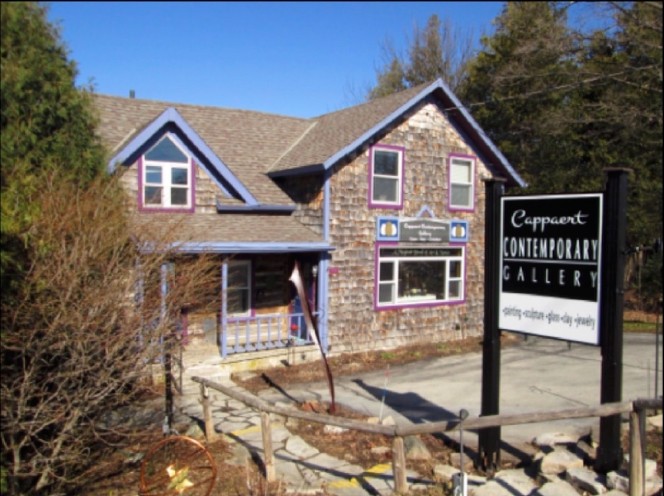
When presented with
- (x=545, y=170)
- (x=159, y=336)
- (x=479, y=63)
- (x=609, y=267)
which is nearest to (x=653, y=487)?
(x=609, y=267)

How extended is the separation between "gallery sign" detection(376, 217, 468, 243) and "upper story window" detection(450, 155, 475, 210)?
1.89 ft

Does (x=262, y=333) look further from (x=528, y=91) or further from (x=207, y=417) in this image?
(x=528, y=91)

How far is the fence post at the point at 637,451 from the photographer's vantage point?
546 centimetres

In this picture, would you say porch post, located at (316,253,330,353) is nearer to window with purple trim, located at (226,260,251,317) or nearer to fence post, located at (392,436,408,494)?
window with purple trim, located at (226,260,251,317)

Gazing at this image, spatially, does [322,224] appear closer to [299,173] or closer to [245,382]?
[299,173]

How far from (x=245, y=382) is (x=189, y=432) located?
3.89 metres

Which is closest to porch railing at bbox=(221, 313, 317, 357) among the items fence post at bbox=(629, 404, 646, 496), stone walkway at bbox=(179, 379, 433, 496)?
stone walkway at bbox=(179, 379, 433, 496)

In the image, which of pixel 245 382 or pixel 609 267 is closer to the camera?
pixel 609 267

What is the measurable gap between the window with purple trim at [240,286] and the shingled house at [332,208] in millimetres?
26

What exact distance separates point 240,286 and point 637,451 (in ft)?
35.3

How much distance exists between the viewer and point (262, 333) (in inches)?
595

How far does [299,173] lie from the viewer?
15.3 metres

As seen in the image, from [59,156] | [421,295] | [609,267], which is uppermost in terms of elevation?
Result: [59,156]

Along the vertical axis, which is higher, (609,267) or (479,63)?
(479,63)
